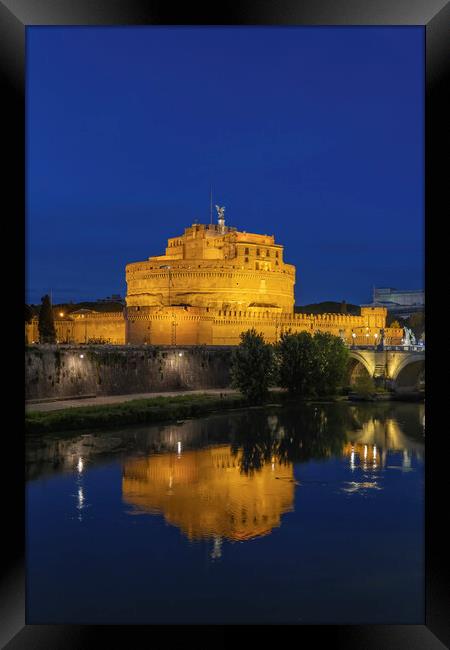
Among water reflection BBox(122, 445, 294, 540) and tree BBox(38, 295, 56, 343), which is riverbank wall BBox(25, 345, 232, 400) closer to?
tree BBox(38, 295, 56, 343)

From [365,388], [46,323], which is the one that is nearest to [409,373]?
[365,388]

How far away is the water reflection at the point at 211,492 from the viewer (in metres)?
6.42

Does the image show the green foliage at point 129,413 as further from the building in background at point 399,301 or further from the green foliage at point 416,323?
the building in background at point 399,301

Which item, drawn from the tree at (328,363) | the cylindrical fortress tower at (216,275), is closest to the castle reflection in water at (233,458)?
the tree at (328,363)

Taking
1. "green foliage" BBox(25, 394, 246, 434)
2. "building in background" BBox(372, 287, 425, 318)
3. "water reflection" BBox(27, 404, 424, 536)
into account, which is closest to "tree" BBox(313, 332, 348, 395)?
"water reflection" BBox(27, 404, 424, 536)

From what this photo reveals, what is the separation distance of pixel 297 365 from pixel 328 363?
1114 millimetres

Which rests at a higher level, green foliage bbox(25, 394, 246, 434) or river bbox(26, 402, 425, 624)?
green foliage bbox(25, 394, 246, 434)

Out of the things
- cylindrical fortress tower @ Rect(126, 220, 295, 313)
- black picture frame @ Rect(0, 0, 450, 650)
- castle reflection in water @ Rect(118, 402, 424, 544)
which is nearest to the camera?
black picture frame @ Rect(0, 0, 450, 650)

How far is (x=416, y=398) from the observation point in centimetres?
1795

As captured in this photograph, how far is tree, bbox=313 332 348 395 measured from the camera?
Result: 17.4m

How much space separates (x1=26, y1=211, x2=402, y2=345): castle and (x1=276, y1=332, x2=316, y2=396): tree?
492cm

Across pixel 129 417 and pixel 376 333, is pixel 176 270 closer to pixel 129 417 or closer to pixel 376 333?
pixel 376 333

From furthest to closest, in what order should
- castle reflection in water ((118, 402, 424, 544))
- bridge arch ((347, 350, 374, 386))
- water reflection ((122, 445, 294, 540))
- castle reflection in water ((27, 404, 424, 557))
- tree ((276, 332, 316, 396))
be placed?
bridge arch ((347, 350, 374, 386))
tree ((276, 332, 316, 396))
castle reflection in water ((27, 404, 424, 557))
castle reflection in water ((118, 402, 424, 544))
water reflection ((122, 445, 294, 540))

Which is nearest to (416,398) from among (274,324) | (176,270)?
(274,324)
